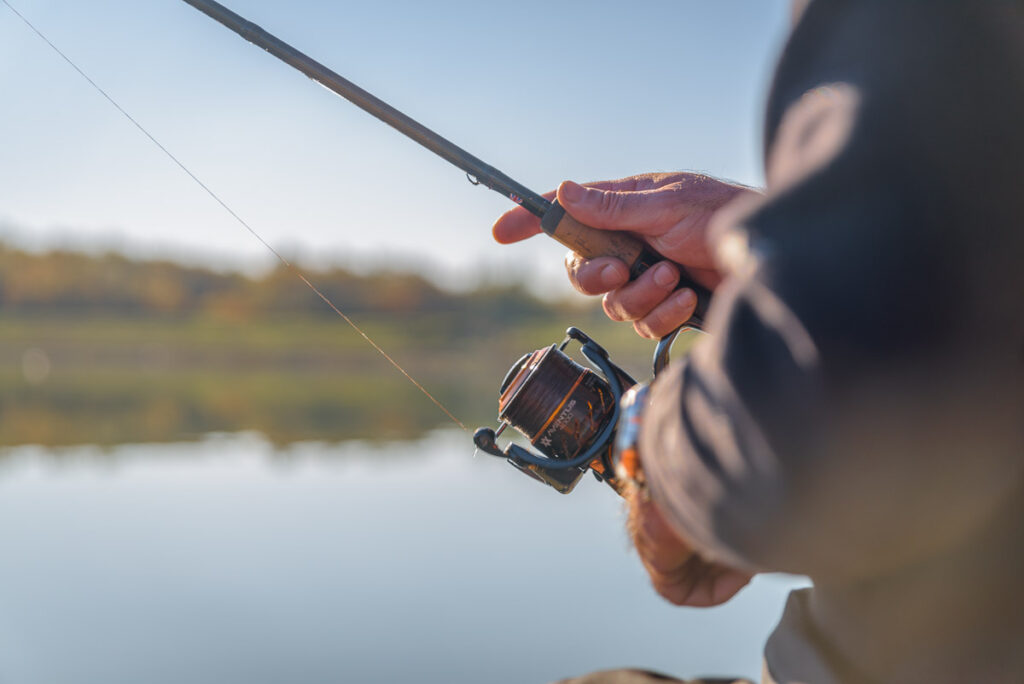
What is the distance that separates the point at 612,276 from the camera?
191 centimetres

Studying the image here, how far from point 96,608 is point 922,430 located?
5145 millimetres

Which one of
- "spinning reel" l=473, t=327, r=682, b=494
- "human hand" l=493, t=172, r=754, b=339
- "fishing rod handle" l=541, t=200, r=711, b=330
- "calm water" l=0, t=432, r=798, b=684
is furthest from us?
"calm water" l=0, t=432, r=798, b=684

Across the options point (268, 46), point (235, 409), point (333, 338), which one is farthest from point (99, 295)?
point (268, 46)

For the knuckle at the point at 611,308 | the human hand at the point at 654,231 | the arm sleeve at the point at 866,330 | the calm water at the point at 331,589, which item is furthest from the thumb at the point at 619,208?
the calm water at the point at 331,589

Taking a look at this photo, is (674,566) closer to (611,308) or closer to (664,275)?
(664,275)

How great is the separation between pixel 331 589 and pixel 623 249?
381 centimetres

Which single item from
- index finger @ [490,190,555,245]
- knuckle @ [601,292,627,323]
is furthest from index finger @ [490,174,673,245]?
knuckle @ [601,292,627,323]

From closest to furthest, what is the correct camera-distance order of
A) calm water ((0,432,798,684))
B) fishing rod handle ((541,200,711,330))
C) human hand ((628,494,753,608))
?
1. human hand ((628,494,753,608))
2. fishing rod handle ((541,200,711,330))
3. calm water ((0,432,798,684))

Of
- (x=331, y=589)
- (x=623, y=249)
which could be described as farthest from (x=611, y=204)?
(x=331, y=589)

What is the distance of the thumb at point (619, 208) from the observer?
1.79 meters

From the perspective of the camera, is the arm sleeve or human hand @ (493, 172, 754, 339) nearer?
the arm sleeve

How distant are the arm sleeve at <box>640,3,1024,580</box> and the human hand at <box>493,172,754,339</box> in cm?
109

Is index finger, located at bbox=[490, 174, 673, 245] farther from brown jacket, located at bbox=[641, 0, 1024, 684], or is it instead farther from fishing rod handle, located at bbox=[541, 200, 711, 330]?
brown jacket, located at bbox=[641, 0, 1024, 684]

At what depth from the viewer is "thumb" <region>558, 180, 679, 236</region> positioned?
5.88ft
